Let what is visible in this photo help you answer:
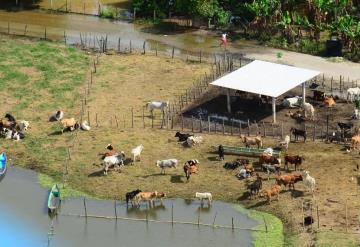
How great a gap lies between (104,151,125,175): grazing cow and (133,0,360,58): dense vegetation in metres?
21.9

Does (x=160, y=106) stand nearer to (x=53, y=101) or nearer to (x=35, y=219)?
(x=53, y=101)

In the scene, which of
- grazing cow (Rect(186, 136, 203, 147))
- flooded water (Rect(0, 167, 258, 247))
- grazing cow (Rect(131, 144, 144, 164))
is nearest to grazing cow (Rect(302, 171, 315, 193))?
flooded water (Rect(0, 167, 258, 247))

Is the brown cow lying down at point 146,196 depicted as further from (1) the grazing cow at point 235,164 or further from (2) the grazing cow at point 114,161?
(1) the grazing cow at point 235,164

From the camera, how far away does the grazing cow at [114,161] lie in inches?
1601

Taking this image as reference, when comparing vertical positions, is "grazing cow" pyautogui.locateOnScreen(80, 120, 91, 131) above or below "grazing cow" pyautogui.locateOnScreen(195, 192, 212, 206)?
above

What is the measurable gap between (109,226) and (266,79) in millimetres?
15447

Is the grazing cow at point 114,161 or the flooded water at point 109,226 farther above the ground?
the grazing cow at point 114,161

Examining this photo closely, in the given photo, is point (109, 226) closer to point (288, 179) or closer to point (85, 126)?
point (288, 179)

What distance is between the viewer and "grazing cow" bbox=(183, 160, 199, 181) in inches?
1562

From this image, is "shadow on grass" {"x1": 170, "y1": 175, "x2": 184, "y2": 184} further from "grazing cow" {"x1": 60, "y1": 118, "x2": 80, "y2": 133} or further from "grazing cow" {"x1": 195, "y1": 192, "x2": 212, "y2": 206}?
"grazing cow" {"x1": 60, "y1": 118, "x2": 80, "y2": 133}

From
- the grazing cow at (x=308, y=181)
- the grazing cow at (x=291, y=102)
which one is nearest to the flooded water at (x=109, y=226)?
the grazing cow at (x=308, y=181)

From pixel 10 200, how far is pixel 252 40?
2751 centimetres

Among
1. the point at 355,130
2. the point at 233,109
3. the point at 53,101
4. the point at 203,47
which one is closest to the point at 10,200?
the point at 53,101

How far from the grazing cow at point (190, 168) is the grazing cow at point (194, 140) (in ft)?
8.89
